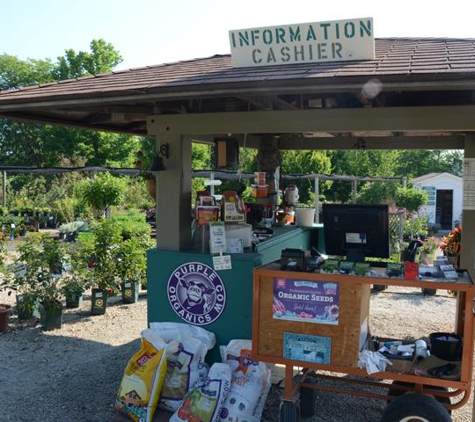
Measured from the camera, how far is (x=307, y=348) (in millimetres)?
3484

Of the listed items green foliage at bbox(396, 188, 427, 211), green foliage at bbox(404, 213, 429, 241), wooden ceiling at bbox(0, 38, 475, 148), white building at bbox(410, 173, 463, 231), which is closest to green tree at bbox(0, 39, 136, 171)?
white building at bbox(410, 173, 463, 231)

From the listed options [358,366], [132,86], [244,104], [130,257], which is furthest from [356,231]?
[130,257]

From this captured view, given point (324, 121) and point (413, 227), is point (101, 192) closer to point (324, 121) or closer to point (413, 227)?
point (413, 227)

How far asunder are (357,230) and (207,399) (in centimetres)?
171

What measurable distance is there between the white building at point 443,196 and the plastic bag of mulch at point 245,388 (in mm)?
23422

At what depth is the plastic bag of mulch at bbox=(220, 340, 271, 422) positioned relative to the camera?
3.74m

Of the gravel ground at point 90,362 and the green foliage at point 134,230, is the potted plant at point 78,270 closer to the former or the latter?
the gravel ground at point 90,362

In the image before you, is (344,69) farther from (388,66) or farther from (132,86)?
(132,86)

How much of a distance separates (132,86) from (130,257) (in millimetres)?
3843

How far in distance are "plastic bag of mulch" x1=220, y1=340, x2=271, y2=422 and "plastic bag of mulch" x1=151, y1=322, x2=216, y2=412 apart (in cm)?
25

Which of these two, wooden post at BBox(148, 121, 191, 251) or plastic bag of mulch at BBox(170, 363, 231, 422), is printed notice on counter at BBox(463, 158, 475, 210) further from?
plastic bag of mulch at BBox(170, 363, 231, 422)

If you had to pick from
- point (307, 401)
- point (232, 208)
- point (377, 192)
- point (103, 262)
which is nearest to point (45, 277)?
point (103, 262)

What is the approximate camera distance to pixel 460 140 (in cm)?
659

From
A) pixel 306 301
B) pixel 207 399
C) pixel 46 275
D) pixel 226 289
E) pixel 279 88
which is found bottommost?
pixel 207 399
